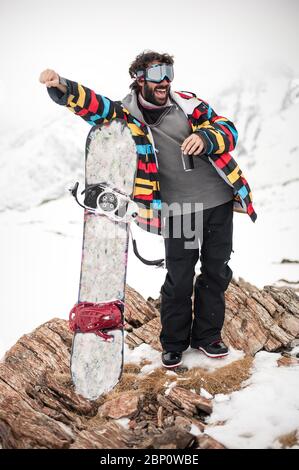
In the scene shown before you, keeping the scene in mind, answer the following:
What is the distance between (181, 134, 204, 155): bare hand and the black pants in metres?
0.72

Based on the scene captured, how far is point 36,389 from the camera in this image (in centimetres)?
382

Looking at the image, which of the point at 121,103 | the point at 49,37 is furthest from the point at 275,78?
the point at 49,37

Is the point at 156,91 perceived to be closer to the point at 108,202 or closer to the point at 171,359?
the point at 108,202

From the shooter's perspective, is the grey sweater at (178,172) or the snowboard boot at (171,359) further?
the snowboard boot at (171,359)

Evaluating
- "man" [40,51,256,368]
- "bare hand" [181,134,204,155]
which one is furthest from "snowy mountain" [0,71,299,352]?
"bare hand" [181,134,204,155]

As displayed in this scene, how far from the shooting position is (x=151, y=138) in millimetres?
3510

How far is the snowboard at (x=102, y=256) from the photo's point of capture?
353 centimetres

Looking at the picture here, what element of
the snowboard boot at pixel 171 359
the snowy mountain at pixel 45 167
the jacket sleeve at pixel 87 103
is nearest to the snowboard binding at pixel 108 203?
the jacket sleeve at pixel 87 103

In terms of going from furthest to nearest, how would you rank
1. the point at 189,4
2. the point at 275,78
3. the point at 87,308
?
the point at 189,4, the point at 275,78, the point at 87,308

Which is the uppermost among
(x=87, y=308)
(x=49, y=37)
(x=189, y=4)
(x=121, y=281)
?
(x=189, y=4)

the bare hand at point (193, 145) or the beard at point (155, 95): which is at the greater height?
the beard at point (155, 95)

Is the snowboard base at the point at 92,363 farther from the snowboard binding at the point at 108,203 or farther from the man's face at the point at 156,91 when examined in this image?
the man's face at the point at 156,91

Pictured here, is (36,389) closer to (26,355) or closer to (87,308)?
(26,355)
